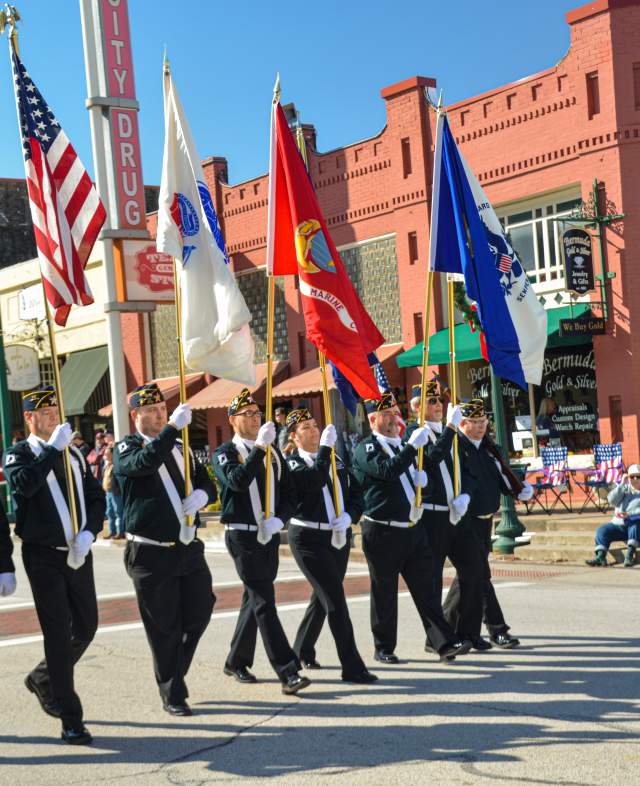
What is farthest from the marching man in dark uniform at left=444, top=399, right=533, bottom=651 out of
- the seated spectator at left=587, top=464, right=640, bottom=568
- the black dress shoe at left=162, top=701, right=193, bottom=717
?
the seated spectator at left=587, top=464, right=640, bottom=568

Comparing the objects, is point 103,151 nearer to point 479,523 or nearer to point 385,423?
point 385,423

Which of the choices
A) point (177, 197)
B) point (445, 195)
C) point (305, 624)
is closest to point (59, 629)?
Answer: point (305, 624)

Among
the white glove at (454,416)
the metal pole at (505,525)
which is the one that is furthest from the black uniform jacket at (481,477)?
the metal pole at (505,525)

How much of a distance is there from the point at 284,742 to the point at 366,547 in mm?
2416

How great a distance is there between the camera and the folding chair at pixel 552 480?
1997 cm

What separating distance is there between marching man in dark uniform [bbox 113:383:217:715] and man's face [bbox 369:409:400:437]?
1789 mm

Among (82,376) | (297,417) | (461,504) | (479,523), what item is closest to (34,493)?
(297,417)

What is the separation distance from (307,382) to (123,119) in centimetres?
788

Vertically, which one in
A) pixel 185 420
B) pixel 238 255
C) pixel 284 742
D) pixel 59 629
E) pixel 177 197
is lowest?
pixel 284 742

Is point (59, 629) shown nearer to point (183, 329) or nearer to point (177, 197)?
point (183, 329)

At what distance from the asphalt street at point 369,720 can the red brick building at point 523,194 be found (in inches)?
456

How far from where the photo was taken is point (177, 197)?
8891 mm

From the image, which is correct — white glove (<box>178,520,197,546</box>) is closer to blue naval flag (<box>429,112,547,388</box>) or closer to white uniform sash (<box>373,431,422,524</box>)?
white uniform sash (<box>373,431,422,524</box>)

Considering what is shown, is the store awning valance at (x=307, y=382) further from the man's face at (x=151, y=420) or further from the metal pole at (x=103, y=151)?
the man's face at (x=151, y=420)
